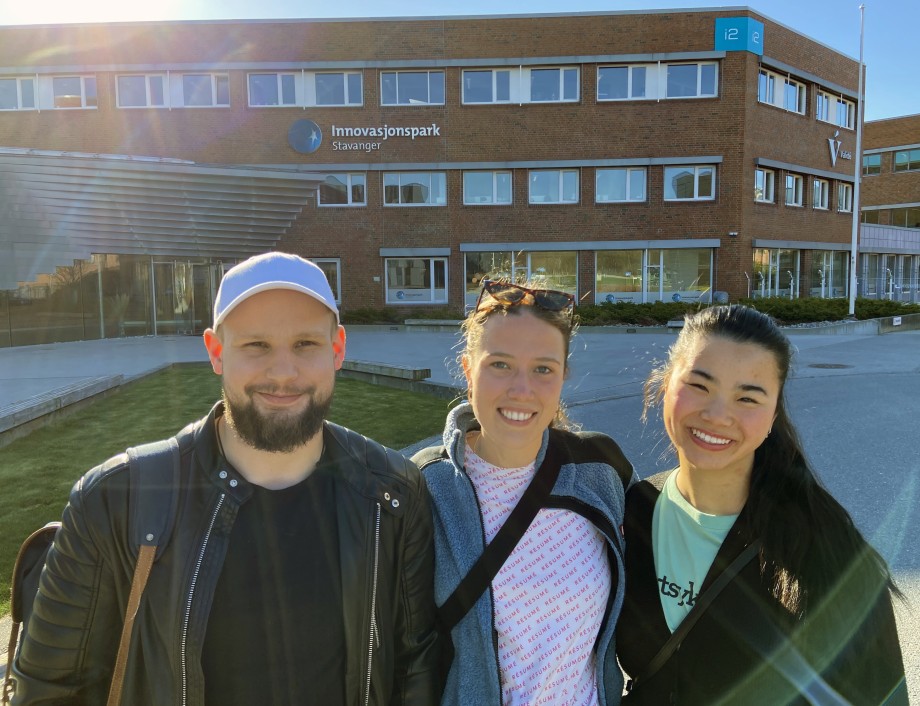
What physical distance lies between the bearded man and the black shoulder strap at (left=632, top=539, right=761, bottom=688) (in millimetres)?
657

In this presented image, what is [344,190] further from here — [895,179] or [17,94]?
[895,179]

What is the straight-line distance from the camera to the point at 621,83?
25156 mm

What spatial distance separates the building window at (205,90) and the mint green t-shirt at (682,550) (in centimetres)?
2685

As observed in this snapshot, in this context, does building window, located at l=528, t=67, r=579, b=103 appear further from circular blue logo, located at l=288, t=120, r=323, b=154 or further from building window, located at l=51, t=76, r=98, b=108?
building window, located at l=51, t=76, r=98, b=108

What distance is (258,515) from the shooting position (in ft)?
5.69

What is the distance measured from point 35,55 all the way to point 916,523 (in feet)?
98.9

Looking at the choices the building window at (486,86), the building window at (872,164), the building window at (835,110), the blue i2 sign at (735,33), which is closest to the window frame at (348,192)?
the building window at (486,86)

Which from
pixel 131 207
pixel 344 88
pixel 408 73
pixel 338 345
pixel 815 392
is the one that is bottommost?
pixel 815 392

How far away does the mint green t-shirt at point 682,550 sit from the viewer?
190 cm

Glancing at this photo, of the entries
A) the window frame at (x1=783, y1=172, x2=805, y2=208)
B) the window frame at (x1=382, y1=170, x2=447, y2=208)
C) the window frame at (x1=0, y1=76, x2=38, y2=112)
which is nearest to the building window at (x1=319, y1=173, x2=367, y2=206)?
the window frame at (x1=382, y1=170, x2=447, y2=208)

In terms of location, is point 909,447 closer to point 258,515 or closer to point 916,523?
point 916,523

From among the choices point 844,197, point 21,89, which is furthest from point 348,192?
point 844,197

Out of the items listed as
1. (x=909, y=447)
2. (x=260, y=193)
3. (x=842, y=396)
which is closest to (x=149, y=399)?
(x=909, y=447)

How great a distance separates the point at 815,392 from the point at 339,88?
21.1 m
